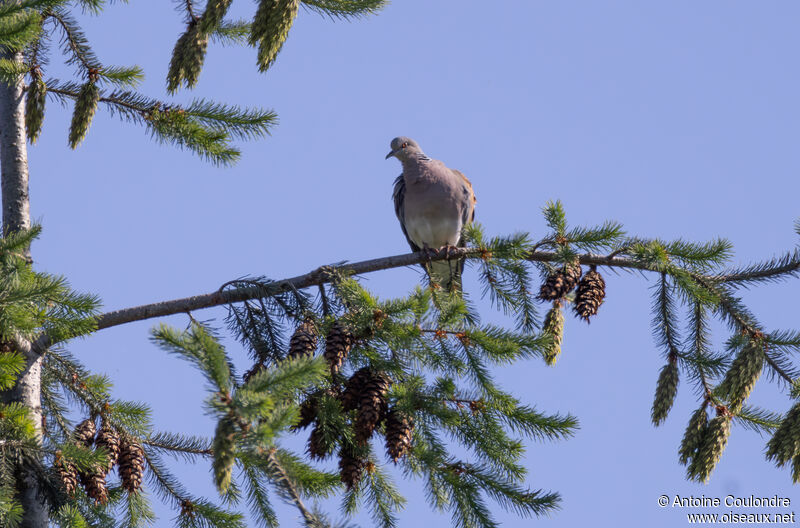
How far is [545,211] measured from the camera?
3.35 m

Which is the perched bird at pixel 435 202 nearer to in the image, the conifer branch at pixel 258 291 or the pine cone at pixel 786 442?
the conifer branch at pixel 258 291

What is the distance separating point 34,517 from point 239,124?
193 centimetres

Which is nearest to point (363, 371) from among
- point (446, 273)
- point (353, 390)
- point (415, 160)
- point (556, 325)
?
point (353, 390)

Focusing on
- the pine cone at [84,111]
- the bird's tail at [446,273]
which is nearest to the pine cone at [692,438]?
the bird's tail at [446,273]

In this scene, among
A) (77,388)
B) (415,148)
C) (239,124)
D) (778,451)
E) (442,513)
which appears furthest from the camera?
(415,148)

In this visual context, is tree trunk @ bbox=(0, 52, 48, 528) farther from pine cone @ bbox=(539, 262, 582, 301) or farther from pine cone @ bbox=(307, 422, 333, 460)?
pine cone @ bbox=(539, 262, 582, 301)

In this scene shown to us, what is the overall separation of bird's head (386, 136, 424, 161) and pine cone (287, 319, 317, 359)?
3155mm

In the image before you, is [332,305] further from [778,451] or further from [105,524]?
[778,451]

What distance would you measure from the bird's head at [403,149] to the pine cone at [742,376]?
3.33 m

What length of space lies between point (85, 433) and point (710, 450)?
2.31 meters

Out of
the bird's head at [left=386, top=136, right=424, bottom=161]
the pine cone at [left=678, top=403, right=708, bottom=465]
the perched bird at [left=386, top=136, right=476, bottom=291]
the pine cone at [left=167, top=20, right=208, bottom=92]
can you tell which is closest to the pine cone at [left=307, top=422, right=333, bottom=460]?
the pine cone at [left=678, top=403, right=708, bottom=465]

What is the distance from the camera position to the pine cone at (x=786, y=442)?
286 cm

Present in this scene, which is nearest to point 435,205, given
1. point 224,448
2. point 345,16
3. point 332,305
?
point 345,16

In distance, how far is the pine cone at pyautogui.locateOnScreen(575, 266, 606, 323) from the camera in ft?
11.0
